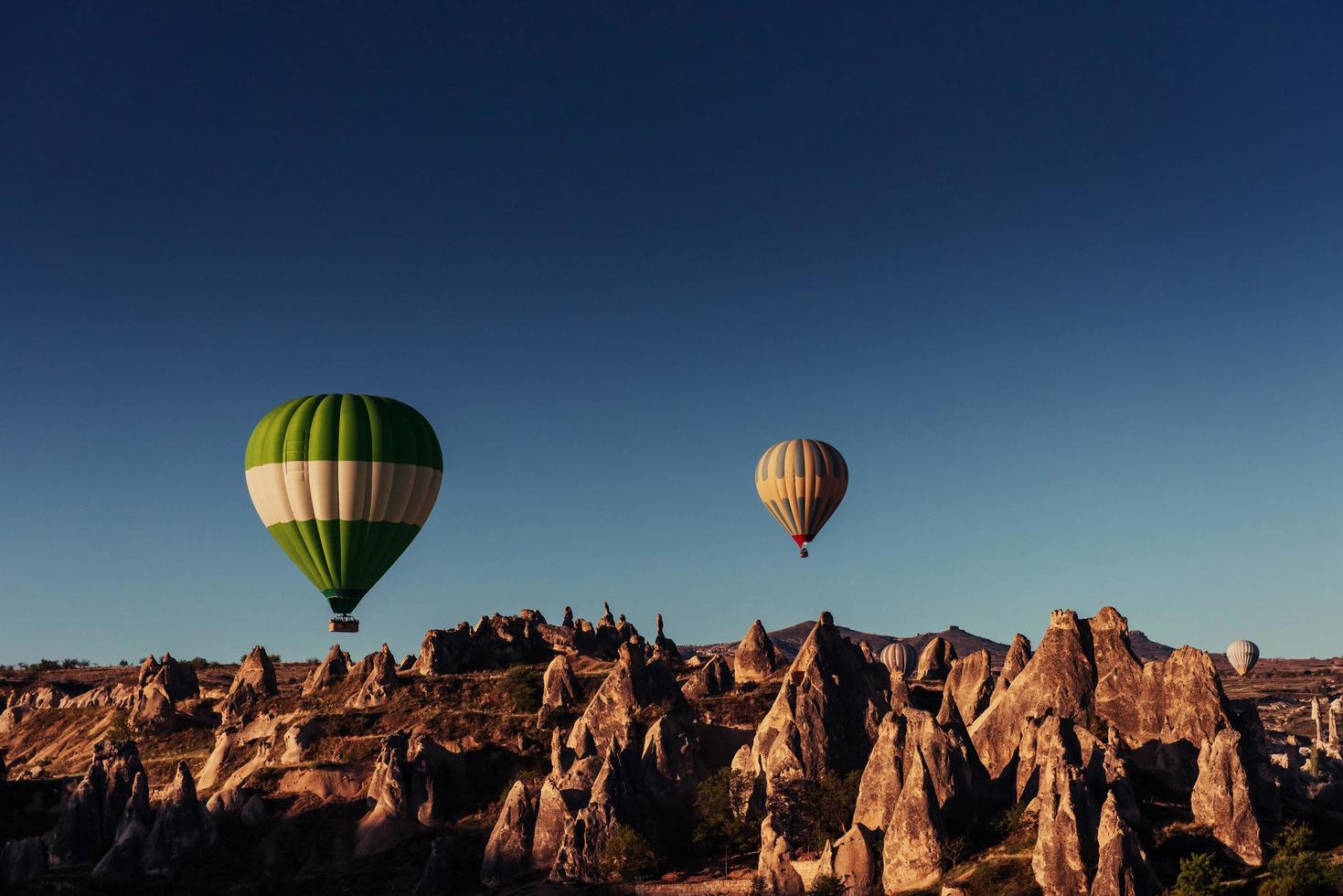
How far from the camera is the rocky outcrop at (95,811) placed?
84500 millimetres

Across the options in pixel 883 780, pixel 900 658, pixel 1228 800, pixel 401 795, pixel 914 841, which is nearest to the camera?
pixel 1228 800

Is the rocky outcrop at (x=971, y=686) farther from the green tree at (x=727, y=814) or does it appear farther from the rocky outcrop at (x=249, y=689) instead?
the rocky outcrop at (x=249, y=689)

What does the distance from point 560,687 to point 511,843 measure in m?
29.8

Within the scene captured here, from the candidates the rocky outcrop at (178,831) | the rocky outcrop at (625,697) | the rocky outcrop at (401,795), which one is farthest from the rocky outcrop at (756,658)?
the rocky outcrop at (178,831)

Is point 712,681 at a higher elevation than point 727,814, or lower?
higher

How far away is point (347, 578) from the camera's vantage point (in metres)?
88.7

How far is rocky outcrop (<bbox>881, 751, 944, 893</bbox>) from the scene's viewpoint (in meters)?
62.3

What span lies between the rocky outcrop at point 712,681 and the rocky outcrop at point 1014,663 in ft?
83.5

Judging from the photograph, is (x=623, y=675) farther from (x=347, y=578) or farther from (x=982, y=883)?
(x=982, y=883)

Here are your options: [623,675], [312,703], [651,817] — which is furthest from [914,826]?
[312,703]

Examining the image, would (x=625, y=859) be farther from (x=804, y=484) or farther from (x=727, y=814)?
(x=804, y=484)

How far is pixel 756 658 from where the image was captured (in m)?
110

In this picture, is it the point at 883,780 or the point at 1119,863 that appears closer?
the point at 1119,863

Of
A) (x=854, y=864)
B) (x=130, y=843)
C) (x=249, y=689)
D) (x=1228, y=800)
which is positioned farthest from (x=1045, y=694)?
(x=249, y=689)
